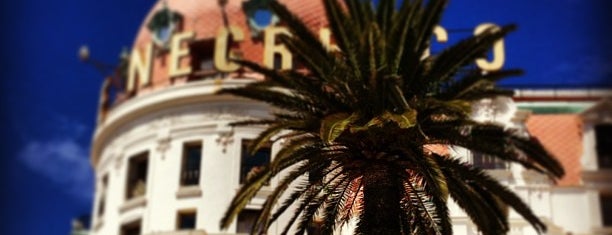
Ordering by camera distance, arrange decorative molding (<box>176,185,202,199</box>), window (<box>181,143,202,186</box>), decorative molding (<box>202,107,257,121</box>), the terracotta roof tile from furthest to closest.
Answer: window (<box>181,143,202,186</box>)
decorative molding (<box>202,107,257,121</box>)
decorative molding (<box>176,185,202,199</box>)
the terracotta roof tile

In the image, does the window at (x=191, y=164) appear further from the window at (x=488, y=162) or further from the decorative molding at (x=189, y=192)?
the window at (x=488, y=162)

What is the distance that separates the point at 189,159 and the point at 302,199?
14747 mm

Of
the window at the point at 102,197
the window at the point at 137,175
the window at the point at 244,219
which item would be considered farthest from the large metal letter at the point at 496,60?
the window at the point at 102,197

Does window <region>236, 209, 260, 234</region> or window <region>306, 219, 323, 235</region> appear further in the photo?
window <region>236, 209, 260, 234</region>

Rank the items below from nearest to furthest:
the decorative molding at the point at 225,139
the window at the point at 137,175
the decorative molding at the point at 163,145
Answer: the decorative molding at the point at 225,139 < the decorative molding at the point at 163,145 < the window at the point at 137,175

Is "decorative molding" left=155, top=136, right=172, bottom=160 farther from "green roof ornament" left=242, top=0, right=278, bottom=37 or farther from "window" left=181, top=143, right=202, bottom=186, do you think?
"green roof ornament" left=242, top=0, right=278, bottom=37

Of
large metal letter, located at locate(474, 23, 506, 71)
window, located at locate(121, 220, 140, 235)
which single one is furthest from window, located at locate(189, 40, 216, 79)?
large metal letter, located at locate(474, 23, 506, 71)

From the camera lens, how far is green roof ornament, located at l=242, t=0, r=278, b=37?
1588 inches

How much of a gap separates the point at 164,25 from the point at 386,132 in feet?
67.4

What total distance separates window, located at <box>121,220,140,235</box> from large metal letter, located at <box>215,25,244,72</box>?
6507mm

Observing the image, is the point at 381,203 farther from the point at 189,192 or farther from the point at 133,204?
the point at 133,204

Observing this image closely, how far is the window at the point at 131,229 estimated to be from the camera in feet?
131

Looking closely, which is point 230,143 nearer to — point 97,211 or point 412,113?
point 97,211

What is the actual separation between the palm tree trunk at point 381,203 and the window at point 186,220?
1613cm
